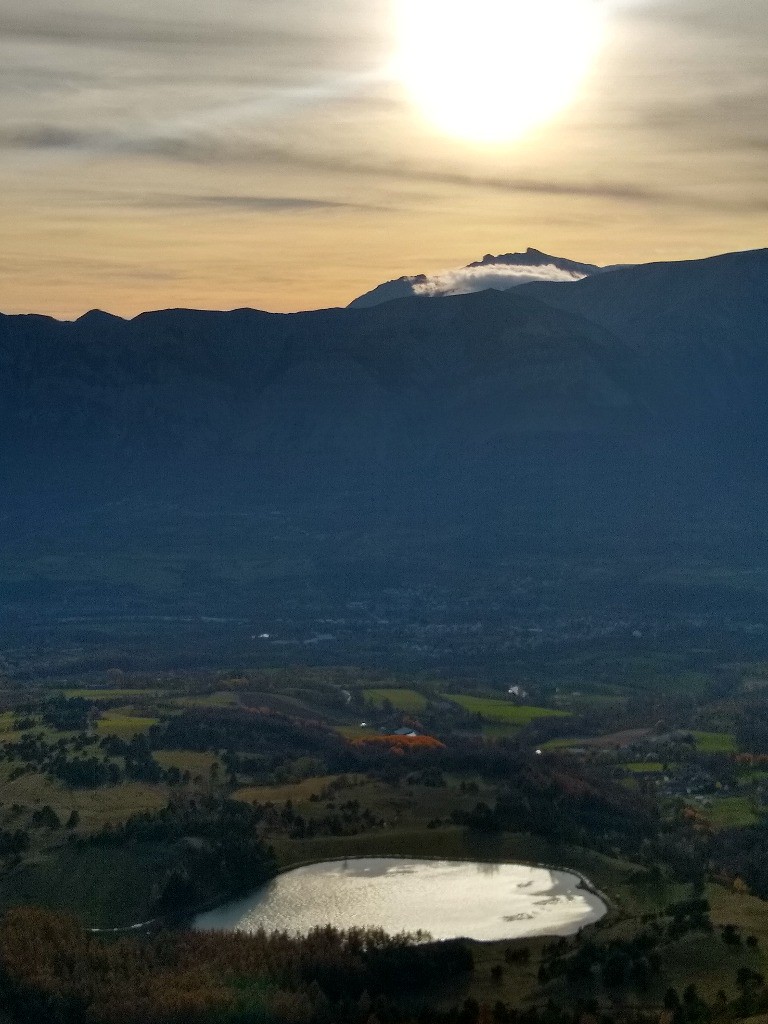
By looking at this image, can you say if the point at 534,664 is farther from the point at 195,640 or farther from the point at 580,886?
the point at 580,886

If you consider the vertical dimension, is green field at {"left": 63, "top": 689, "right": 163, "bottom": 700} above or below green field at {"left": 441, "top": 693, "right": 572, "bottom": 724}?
above

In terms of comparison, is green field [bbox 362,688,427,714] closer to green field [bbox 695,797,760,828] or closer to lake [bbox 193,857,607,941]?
green field [bbox 695,797,760,828]

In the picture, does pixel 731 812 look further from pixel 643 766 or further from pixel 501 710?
pixel 501 710

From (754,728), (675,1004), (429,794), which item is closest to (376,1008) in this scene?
(675,1004)

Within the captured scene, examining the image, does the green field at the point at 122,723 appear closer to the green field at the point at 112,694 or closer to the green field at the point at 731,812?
the green field at the point at 112,694

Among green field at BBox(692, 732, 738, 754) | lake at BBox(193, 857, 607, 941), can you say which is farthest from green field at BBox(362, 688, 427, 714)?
lake at BBox(193, 857, 607, 941)

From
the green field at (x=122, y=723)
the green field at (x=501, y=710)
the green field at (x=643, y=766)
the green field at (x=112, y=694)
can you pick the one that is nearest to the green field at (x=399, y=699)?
the green field at (x=501, y=710)
